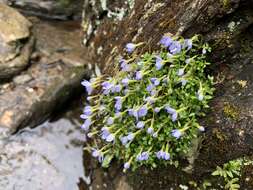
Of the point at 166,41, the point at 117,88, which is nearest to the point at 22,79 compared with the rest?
the point at 117,88

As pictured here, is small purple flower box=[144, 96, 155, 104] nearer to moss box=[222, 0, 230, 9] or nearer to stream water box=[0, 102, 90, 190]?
moss box=[222, 0, 230, 9]

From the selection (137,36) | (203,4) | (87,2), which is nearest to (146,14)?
(137,36)

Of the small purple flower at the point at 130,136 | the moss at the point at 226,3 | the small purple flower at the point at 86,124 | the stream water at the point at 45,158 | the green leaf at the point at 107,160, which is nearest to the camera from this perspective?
the moss at the point at 226,3

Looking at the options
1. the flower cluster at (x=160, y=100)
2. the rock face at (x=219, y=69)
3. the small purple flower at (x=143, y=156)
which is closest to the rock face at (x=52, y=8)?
the rock face at (x=219, y=69)

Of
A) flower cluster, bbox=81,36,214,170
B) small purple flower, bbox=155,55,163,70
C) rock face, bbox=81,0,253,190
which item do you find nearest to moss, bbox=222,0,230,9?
rock face, bbox=81,0,253,190

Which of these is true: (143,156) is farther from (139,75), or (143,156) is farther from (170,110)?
(139,75)

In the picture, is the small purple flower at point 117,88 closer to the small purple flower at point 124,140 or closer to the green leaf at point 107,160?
the small purple flower at point 124,140
